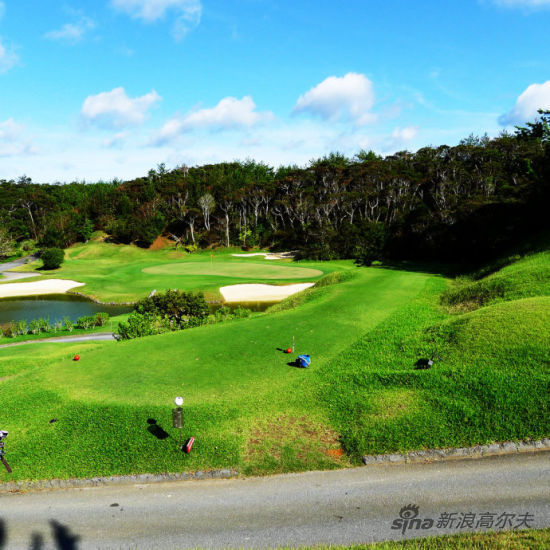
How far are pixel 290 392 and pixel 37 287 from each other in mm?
58079

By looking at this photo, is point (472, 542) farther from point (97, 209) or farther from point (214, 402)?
point (97, 209)

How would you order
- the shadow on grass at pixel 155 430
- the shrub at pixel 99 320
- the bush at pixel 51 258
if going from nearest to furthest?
the shadow on grass at pixel 155 430 < the shrub at pixel 99 320 < the bush at pixel 51 258

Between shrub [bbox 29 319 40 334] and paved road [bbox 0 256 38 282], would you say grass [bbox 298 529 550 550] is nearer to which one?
shrub [bbox 29 319 40 334]

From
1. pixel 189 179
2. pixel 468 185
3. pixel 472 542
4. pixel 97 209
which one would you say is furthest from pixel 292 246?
pixel 472 542

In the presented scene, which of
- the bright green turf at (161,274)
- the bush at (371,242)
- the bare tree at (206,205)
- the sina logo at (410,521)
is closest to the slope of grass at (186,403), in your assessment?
the sina logo at (410,521)

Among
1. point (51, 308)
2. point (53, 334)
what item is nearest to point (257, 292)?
point (53, 334)

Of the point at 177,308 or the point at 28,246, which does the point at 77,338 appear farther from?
the point at 28,246

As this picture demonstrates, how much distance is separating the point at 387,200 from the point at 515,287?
70679 mm

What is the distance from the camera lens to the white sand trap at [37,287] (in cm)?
5616

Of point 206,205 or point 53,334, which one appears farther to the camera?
point 206,205

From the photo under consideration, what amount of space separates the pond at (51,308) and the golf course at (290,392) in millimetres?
21637

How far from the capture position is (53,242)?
9306 centimetres

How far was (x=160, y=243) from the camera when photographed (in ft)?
345

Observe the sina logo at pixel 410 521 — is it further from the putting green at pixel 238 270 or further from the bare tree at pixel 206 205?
the bare tree at pixel 206 205
